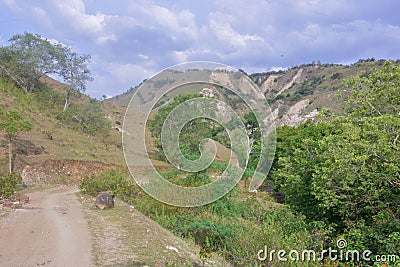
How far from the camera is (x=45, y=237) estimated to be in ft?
26.7

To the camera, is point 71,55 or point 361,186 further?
point 71,55

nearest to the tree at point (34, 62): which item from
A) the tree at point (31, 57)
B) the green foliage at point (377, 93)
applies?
the tree at point (31, 57)

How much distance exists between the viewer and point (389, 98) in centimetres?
970

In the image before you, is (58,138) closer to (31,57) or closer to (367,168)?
(31,57)

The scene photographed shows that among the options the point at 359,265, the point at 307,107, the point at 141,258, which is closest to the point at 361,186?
the point at 359,265

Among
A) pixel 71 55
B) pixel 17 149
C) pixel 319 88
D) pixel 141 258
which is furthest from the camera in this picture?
pixel 319 88

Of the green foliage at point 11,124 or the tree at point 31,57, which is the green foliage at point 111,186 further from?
the tree at point 31,57

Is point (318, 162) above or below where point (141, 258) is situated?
above

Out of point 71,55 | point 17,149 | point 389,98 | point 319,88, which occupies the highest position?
point 319,88

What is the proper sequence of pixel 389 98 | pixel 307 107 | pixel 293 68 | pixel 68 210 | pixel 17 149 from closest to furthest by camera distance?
pixel 389 98
pixel 68 210
pixel 17 149
pixel 307 107
pixel 293 68

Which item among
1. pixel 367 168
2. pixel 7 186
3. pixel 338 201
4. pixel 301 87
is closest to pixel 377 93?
pixel 367 168

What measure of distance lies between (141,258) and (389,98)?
7.83 meters

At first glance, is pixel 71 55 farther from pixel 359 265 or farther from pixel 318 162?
pixel 359 265

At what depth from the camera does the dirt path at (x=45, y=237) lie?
6.59 meters
